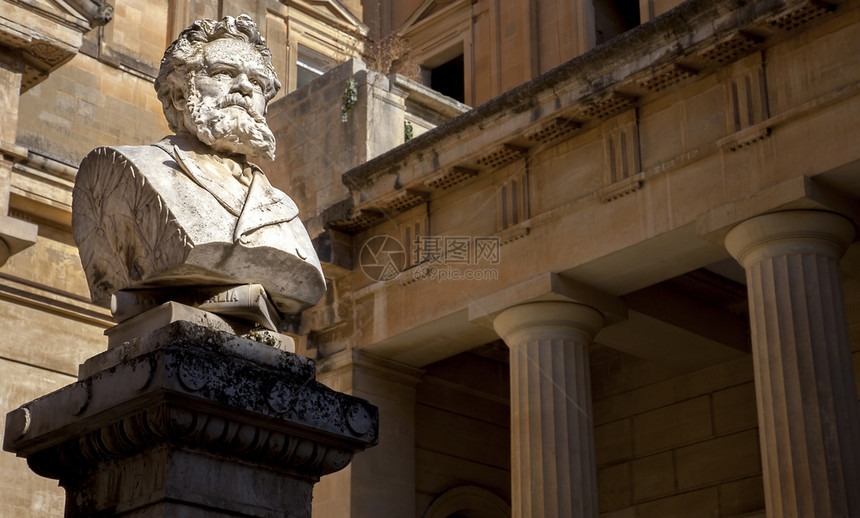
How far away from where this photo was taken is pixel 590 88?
1442 cm

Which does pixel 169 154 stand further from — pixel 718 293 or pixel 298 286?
pixel 718 293

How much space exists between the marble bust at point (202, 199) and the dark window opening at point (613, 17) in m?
14.9

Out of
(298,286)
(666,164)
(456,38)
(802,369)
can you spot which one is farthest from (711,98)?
(456,38)

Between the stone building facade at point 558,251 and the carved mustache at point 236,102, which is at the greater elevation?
the stone building facade at point 558,251

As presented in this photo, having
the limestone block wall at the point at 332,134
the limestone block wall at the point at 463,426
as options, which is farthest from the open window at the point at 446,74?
the limestone block wall at the point at 463,426

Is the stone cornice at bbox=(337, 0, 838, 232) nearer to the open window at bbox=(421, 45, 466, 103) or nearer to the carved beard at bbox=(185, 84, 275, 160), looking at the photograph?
the carved beard at bbox=(185, 84, 275, 160)

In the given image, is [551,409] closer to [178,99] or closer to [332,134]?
[332,134]

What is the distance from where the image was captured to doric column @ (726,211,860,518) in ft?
38.4

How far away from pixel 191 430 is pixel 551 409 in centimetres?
919

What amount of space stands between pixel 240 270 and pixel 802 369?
7.46 m

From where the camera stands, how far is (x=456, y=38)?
23.9 m

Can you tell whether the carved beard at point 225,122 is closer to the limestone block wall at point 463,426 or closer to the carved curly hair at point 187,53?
the carved curly hair at point 187,53

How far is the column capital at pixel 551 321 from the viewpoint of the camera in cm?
1485

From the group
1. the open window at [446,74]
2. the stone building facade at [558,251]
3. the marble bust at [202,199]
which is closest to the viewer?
the marble bust at [202,199]
